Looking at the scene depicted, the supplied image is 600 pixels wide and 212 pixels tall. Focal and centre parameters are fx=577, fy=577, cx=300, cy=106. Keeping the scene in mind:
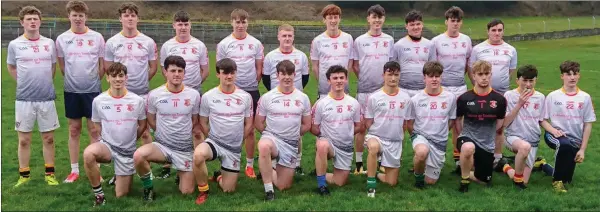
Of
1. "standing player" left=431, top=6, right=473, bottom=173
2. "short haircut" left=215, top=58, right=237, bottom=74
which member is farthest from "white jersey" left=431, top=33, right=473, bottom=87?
"short haircut" left=215, top=58, right=237, bottom=74

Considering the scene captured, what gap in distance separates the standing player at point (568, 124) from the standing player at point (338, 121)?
2.42 metres

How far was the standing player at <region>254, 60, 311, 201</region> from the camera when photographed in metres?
6.91

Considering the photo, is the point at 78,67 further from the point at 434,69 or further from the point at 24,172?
the point at 434,69

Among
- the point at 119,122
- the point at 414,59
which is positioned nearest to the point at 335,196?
the point at 414,59

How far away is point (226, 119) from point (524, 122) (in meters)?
3.75

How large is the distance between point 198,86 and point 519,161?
4.29m

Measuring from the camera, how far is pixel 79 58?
745cm

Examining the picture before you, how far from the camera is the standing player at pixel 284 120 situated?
6.91 meters

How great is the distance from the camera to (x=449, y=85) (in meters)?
8.16

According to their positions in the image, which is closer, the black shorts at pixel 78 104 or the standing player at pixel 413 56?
the black shorts at pixel 78 104

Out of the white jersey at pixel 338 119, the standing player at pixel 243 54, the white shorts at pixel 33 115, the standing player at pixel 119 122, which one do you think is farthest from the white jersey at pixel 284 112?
the white shorts at pixel 33 115

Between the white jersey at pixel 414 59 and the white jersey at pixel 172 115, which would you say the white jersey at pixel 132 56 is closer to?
the white jersey at pixel 172 115

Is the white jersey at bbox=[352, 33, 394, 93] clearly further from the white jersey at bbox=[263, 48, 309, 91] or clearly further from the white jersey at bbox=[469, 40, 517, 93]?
the white jersey at bbox=[469, 40, 517, 93]

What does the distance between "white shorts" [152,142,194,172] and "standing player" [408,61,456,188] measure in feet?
9.00
